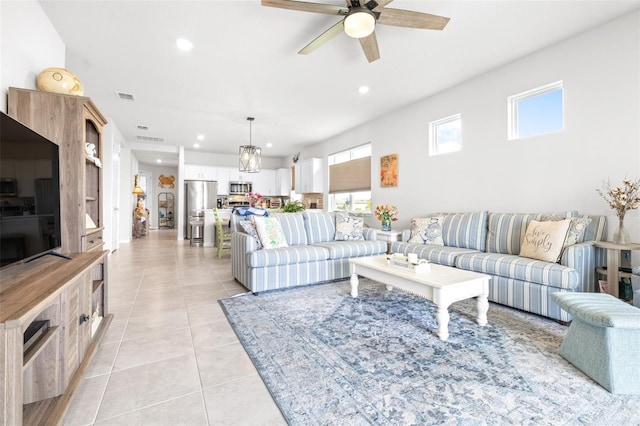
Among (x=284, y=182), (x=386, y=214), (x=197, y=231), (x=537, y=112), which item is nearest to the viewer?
(x=537, y=112)

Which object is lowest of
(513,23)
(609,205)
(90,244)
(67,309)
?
(67,309)

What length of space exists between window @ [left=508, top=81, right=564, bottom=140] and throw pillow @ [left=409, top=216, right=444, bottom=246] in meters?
1.38

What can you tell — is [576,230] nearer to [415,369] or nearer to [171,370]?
[415,369]

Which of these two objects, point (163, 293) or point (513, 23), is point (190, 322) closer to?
point (163, 293)

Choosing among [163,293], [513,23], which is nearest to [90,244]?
[163,293]

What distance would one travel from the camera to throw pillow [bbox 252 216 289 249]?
3.53 meters

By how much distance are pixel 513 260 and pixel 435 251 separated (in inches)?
32.7

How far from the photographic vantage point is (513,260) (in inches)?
109

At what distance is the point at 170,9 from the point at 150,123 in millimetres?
4102

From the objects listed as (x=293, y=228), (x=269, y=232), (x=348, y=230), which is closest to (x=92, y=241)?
(x=269, y=232)

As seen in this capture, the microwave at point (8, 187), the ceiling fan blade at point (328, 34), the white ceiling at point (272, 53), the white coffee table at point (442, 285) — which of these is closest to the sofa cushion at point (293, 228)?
the white coffee table at point (442, 285)

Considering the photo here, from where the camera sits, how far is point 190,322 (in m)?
2.53

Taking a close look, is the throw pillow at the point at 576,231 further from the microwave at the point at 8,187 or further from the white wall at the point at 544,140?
the microwave at the point at 8,187

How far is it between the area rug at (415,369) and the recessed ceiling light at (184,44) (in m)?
2.74
